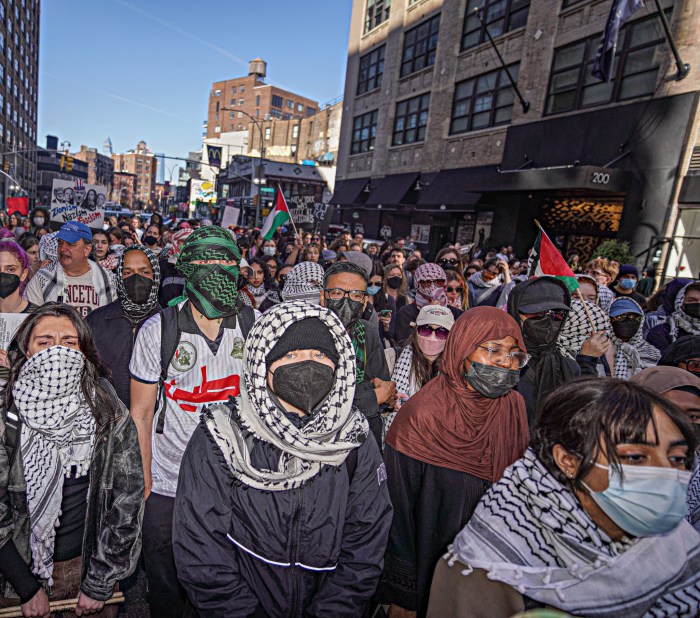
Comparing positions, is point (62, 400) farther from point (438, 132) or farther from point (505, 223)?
point (438, 132)

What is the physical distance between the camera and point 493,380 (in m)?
2.28

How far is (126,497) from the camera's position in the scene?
7.15ft

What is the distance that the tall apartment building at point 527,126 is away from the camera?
1225cm

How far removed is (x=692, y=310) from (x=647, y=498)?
4.09 metres

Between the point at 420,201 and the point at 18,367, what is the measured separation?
1945 centimetres

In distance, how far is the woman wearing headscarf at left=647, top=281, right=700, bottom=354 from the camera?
4520 mm

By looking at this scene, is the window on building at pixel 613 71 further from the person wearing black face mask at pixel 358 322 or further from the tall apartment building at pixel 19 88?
the tall apartment building at pixel 19 88

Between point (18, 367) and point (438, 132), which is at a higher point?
point (438, 132)

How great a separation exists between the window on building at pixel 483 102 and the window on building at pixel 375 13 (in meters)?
9.88

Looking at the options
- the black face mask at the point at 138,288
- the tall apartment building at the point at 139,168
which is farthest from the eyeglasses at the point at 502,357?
the tall apartment building at the point at 139,168

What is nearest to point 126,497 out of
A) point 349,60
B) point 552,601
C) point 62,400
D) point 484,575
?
point 62,400

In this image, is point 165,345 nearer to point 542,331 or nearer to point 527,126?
point 542,331

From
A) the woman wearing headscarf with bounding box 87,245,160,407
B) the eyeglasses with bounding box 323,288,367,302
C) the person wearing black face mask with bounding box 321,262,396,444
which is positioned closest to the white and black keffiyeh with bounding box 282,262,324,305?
the person wearing black face mask with bounding box 321,262,396,444

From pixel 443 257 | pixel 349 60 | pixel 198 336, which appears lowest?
pixel 198 336
